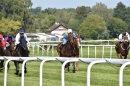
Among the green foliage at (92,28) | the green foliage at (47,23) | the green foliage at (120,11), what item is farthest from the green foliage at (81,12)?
the green foliage at (92,28)

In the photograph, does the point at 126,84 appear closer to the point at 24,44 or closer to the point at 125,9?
the point at 24,44

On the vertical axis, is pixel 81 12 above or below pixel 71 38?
above

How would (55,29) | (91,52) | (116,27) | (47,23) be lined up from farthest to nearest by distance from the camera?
(47,23), (55,29), (116,27), (91,52)

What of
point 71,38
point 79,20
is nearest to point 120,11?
point 79,20

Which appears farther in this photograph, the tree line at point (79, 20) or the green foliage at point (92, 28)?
the green foliage at point (92, 28)

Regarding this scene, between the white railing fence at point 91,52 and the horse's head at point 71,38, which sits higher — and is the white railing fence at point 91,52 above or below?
below

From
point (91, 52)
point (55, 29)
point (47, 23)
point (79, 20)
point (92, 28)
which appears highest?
point (79, 20)

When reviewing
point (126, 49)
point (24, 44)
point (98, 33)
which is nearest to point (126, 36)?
point (126, 49)

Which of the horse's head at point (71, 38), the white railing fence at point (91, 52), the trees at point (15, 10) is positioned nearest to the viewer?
the horse's head at point (71, 38)

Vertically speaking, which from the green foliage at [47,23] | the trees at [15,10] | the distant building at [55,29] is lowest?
the distant building at [55,29]

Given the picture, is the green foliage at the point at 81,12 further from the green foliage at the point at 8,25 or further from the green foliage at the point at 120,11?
the green foliage at the point at 8,25

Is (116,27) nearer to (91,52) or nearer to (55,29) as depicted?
(55,29)

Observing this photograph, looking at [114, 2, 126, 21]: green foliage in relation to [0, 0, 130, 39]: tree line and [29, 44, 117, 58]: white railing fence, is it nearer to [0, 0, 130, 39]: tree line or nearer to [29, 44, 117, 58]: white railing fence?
[0, 0, 130, 39]: tree line

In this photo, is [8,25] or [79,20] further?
[79,20]
